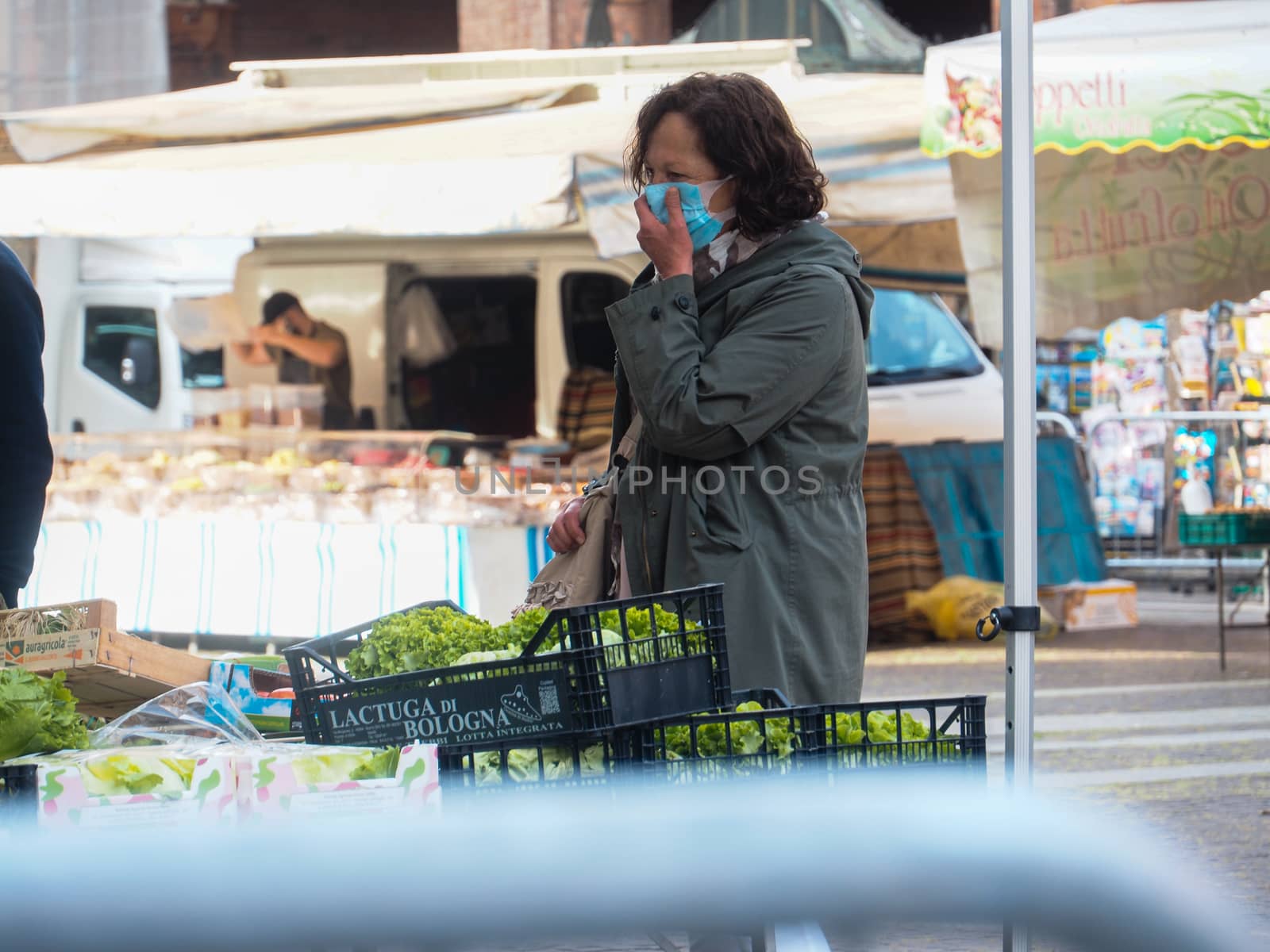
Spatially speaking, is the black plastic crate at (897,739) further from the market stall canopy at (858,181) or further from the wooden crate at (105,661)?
the market stall canopy at (858,181)

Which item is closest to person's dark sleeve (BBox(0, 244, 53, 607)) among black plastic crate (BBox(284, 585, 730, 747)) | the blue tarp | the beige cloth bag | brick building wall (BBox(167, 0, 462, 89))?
the beige cloth bag

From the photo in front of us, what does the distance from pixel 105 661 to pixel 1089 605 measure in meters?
9.23

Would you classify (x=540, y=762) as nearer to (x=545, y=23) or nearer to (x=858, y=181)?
(x=858, y=181)

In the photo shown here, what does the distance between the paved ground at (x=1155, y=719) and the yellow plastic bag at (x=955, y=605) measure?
15 cm

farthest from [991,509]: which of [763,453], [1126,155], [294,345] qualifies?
[763,453]

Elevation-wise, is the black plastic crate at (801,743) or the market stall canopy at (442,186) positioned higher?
the market stall canopy at (442,186)

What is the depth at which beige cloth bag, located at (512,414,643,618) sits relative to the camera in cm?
313

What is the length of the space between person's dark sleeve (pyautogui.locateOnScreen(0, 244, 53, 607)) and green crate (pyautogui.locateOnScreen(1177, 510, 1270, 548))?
778cm

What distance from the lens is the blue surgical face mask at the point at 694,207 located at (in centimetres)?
291

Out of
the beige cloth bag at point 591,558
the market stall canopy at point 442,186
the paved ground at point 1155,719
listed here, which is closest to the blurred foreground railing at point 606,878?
the beige cloth bag at point 591,558

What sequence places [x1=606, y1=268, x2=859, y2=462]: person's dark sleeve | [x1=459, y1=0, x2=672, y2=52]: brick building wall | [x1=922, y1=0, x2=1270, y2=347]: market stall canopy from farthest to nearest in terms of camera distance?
[x1=459, y1=0, x2=672, y2=52]: brick building wall
[x1=922, y1=0, x2=1270, y2=347]: market stall canopy
[x1=606, y1=268, x2=859, y2=462]: person's dark sleeve

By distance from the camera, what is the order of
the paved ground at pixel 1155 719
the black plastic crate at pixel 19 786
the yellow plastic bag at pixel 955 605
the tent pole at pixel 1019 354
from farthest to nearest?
1. the yellow plastic bag at pixel 955 605
2. the paved ground at pixel 1155 719
3. the tent pole at pixel 1019 354
4. the black plastic crate at pixel 19 786

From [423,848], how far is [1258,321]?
544 inches

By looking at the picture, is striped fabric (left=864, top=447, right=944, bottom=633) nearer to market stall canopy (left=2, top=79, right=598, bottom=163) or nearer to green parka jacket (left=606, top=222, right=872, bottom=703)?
market stall canopy (left=2, top=79, right=598, bottom=163)
